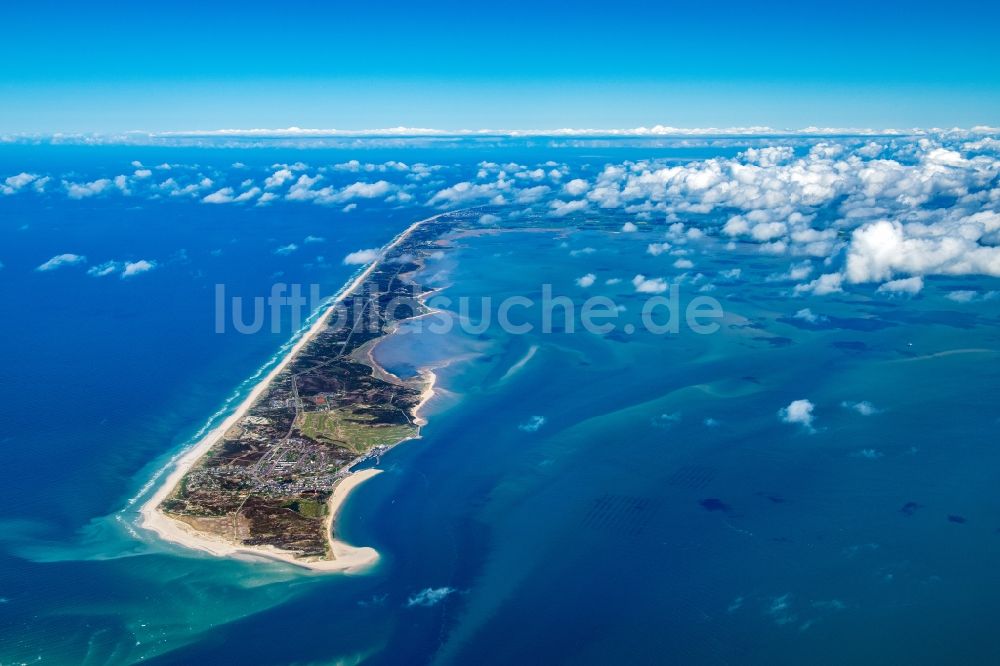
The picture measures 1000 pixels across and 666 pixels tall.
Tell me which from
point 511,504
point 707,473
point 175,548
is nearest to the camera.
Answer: point 175,548

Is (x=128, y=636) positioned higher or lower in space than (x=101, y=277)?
lower

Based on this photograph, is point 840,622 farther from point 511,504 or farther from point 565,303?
point 565,303

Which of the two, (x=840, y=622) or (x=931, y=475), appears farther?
(x=931, y=475)

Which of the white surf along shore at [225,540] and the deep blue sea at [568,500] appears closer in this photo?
the deep blue sea at [568,500]

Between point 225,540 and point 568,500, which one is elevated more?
point 568,500

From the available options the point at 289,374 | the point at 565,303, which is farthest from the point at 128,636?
the point at 565,303

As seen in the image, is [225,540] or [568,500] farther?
[568,500]

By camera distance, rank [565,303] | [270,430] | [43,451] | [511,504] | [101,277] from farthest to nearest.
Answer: [101,277]
[565,303]
[270,430]
[43,451]
[511,504]

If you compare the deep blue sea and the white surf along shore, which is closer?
the deep blue sea
